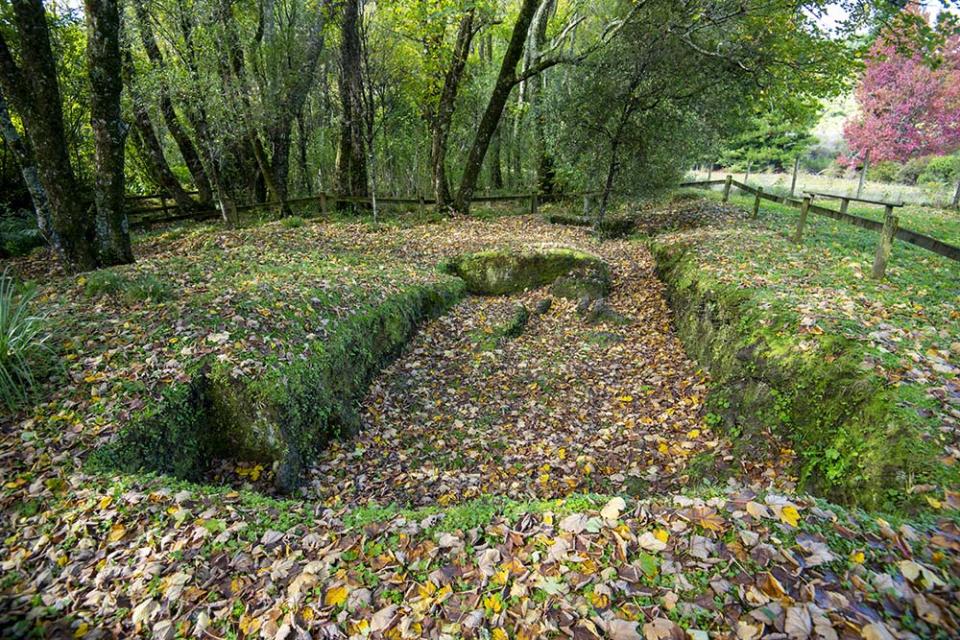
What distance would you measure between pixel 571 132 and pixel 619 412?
913cm

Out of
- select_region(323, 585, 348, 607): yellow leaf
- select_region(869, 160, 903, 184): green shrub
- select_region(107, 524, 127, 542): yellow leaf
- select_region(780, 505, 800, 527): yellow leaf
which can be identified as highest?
select_region(869, 160, 903, 184): green shrub

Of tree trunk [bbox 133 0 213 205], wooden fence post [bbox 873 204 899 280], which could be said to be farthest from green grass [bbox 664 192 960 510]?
tree trunk [bbox 133 0 213 205]

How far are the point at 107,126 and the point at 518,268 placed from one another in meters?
7.88

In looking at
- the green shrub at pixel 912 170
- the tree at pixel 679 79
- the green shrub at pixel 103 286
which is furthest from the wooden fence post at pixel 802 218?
the green shrub at pixel 912 170

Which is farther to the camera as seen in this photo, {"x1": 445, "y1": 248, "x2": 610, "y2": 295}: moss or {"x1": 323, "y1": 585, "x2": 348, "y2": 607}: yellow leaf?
{"x1": 445, "y1": 248, "x2": 610, "y2": 295}: moss

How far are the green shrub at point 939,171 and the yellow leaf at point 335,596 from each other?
29840 mm

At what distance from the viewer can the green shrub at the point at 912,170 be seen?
24.6m

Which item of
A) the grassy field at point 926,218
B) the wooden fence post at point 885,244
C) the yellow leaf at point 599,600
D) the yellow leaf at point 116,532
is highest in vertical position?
the wooden fence post at point 885,244

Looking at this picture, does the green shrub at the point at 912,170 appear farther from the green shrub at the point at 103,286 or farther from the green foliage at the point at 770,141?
the green shrub at the point at 103,286

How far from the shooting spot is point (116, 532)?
10.7ft

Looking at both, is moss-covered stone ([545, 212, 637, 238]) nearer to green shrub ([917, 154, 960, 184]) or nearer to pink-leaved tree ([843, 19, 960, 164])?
pink-leaved tree ([843, 19, 960, 164])

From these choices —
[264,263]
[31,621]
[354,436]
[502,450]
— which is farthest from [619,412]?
[264,263]

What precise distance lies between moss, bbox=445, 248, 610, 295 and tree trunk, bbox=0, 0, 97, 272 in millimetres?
6788

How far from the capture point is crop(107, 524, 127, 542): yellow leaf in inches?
127
